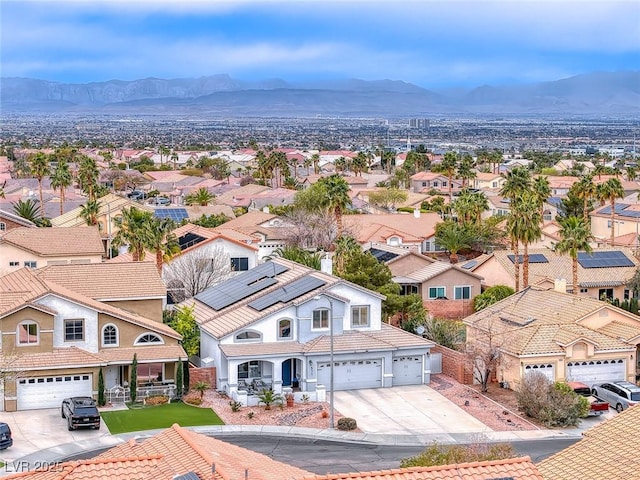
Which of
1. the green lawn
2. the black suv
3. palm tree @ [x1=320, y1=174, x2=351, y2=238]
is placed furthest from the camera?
palm tree @ [x1=320, y1=174, x2=351, y2=238]

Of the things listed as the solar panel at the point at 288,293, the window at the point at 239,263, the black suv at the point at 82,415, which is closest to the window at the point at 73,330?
the black suv at the point at 82,415

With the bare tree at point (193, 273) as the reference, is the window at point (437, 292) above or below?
below

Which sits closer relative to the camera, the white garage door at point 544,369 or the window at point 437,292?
the white garage door at point 544,369

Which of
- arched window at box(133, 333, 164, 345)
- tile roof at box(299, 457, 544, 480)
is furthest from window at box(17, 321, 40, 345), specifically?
tile roof at box(299, 457, 544, 480)

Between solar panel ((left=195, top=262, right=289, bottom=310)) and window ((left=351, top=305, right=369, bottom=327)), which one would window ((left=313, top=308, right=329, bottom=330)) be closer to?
window ((left=351, top=305, right=369, bottom=327))

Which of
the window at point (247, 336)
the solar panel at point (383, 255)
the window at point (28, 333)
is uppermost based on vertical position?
the window at point (28, 333)

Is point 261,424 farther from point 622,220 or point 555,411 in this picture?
point 622,220

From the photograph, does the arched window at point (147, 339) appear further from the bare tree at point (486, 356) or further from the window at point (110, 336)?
the bare tree at point (486, 356)
